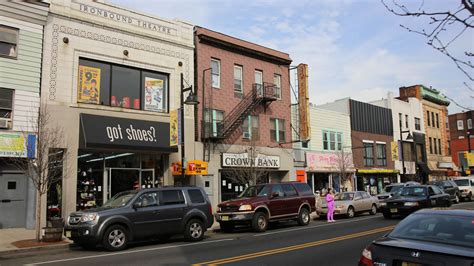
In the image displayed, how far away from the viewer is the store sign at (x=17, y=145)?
17.0m

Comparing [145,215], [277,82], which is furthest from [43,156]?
[277,82]

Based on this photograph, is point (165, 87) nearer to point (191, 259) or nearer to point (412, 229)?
point (191, 259)

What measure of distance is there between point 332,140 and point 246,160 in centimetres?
1104

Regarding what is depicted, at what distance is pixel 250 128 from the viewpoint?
90.8 feet

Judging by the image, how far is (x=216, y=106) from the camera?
25719 mm

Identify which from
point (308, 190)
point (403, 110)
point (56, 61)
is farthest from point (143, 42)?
point (403, 110)

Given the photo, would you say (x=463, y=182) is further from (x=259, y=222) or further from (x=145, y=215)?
(x=145, y=215)

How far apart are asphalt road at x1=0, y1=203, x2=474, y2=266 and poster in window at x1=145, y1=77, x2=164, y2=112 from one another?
930cm

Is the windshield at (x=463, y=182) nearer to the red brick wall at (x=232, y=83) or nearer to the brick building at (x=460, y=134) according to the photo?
the red brick wall at (x=232, y=83)

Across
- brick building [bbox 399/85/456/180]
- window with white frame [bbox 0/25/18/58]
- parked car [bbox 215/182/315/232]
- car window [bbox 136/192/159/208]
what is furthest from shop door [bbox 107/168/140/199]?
brick building [bbox 399/85/456/180]

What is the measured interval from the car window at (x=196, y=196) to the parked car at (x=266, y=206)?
2.06 metres

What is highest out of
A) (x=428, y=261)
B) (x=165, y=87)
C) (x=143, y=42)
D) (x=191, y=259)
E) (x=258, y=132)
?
(x=143, y=42)

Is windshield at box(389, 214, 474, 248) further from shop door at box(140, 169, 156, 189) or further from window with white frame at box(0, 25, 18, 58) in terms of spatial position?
shop door at box(140, 169, 156, 189)

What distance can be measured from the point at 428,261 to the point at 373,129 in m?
35.8
